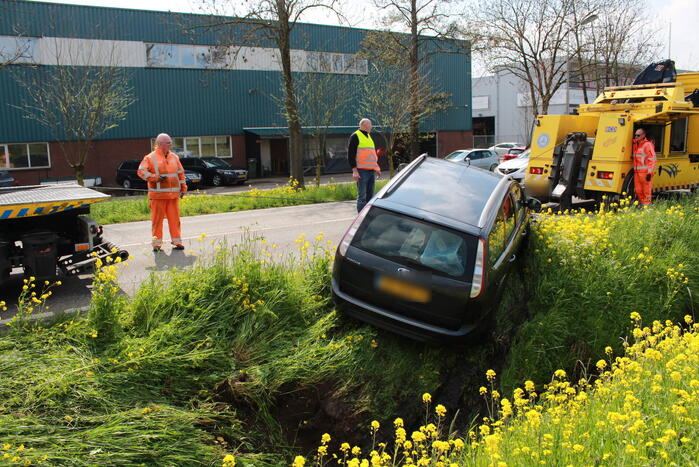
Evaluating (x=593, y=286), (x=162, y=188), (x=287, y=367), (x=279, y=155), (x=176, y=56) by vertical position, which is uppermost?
(x=176, y=56)

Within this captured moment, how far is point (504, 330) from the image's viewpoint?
246 inches

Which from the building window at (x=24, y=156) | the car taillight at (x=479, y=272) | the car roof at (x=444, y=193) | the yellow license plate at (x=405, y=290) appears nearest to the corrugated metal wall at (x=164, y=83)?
the building window at (x=24, y=156)

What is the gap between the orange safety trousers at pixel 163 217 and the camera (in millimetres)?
8844

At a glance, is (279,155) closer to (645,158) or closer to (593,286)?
(645,158)

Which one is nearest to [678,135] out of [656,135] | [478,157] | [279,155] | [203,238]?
[656,135]

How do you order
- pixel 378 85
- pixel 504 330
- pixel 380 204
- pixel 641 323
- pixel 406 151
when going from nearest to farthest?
pixel 380 204 → pixel 504 330 → pixel 641 323 → pixel 378 85 → pixel 406 151

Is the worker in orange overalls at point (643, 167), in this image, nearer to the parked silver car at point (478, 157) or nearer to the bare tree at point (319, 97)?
the bare tree at point (319, 97)

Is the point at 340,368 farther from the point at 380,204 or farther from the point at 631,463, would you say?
the point at 631,463

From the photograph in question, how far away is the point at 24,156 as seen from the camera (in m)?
30.6

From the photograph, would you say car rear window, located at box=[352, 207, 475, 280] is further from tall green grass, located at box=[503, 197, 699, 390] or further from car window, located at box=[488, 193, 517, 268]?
tall green grass, located at box=[503, 197, 699, 390]

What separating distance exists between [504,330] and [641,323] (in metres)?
1.69

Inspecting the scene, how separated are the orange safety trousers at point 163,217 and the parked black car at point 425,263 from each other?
408cm

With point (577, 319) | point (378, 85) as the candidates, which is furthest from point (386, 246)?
point (378, 85)

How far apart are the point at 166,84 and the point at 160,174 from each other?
26741mm
